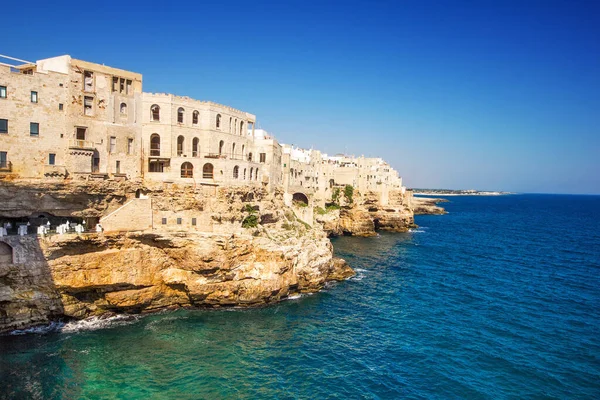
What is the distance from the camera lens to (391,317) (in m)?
37.4

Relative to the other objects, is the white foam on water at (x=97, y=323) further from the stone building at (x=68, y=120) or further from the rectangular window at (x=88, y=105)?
the rectangular window at (x=88, y=105)

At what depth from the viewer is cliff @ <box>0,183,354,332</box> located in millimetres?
31203

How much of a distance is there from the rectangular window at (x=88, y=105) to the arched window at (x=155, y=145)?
624 cm

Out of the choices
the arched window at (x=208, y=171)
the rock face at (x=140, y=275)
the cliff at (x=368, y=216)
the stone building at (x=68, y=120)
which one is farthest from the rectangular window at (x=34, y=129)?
the cliff at (x=368, y=216)

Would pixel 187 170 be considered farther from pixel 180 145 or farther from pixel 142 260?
pixel 142 260

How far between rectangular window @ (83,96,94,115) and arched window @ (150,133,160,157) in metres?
6.24

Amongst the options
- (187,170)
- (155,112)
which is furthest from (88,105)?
(187,170)

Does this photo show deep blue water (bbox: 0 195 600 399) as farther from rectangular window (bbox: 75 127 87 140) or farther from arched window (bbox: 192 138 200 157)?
arched window (bbox: 192 138 200 157)

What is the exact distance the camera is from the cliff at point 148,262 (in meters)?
31.2

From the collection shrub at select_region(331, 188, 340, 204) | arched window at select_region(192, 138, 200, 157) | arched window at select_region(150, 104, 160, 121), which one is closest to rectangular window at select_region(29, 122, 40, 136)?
arched window at select_region(150, 104, 160, 121)

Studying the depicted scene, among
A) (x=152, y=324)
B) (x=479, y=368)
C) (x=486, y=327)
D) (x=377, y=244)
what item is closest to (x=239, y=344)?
(x=152, y=324)

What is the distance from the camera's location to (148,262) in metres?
35.6

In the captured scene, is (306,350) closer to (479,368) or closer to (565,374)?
(479,368)

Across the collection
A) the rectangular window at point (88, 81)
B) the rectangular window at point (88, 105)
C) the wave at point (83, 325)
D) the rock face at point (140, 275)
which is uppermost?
the rectangular window at point (88, 81)
